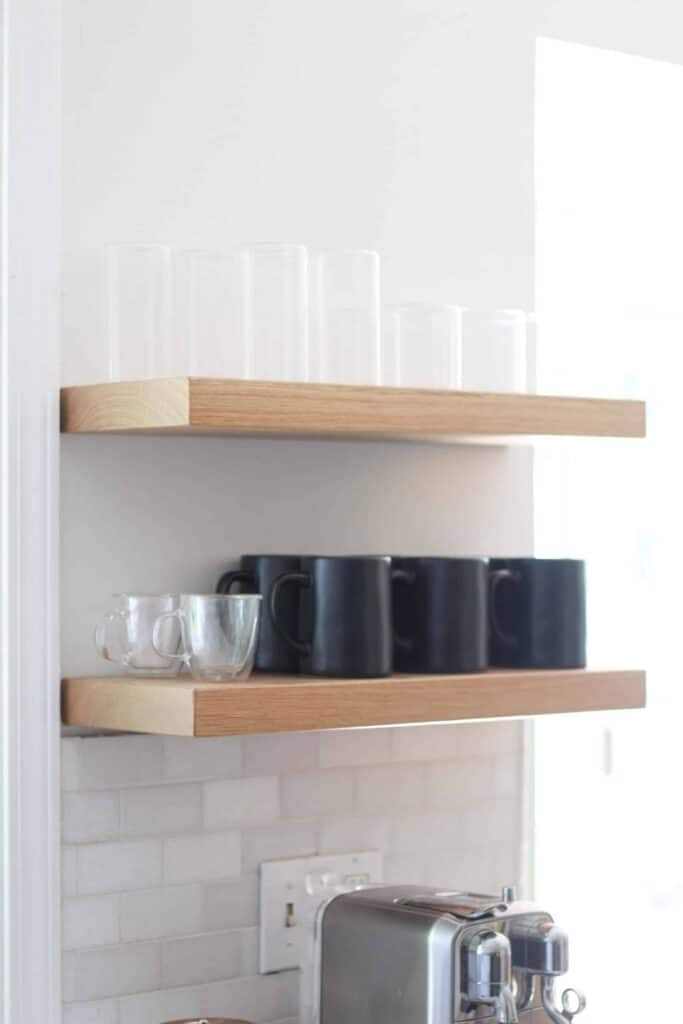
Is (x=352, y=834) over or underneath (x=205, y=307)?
underneath

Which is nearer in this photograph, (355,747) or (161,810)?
(161,810)

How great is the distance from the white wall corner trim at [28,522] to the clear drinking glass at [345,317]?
0.27 m

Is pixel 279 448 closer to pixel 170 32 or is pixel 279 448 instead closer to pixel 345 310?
pixel 345 310

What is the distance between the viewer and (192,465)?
177 cm

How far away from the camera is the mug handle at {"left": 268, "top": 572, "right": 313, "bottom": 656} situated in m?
1.65

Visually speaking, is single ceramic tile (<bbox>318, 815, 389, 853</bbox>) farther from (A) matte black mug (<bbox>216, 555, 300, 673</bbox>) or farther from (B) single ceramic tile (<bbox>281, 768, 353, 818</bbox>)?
(A) matte black mug (<bbox>216, 555, 300, 673</bbox>)

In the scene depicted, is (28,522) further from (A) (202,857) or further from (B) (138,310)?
(A) (202,857)

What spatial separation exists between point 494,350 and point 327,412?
0.31 metres

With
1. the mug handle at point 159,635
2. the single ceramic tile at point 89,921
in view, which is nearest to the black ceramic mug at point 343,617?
the mug handle at point 159,635

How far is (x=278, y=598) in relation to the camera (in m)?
1.68

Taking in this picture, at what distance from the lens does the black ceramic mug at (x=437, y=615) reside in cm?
171

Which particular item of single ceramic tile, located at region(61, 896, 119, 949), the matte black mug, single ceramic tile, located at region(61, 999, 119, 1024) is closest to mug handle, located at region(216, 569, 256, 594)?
the matte black mug

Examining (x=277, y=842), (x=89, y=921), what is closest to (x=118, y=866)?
(x=89, y=921)

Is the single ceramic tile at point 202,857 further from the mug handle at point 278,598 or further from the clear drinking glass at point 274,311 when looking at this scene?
the clear drinking glass at point 274,311
